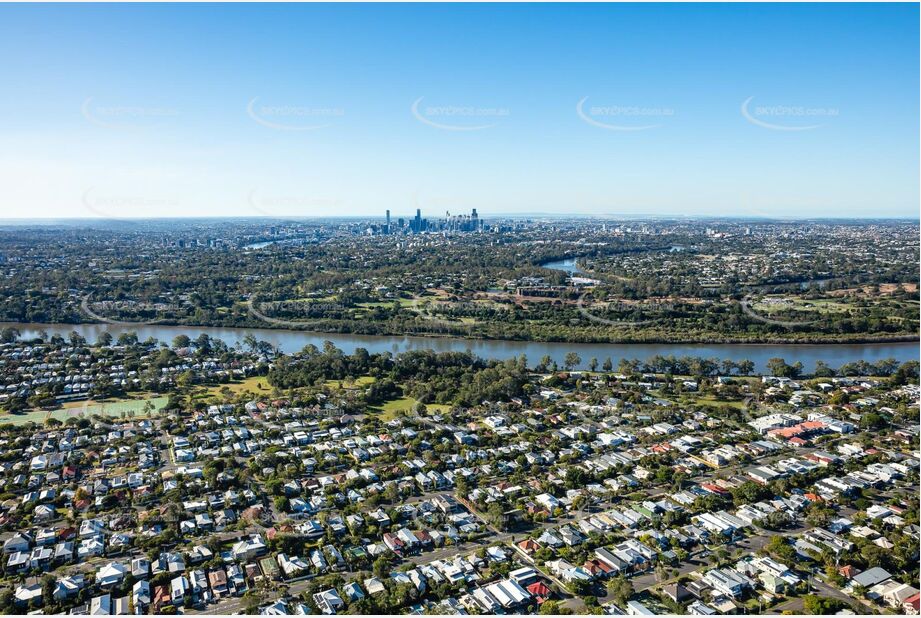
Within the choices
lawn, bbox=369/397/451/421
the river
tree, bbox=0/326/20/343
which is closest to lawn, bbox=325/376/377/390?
lawn, bbox=369/397/451/421

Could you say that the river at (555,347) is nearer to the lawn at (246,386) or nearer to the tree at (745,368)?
the tree at (745,368)

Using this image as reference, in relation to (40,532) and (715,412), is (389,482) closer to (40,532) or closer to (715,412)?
(40,532)

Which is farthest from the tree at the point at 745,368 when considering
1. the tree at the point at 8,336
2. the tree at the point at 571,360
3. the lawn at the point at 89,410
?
the tree at the point at 8,336

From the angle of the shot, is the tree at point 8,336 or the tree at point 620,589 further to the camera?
the tree at point 8,336

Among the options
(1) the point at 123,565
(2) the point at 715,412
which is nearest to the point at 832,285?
(2) the point at 715,412

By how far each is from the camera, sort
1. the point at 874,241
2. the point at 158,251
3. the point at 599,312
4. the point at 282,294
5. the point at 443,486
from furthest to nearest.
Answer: the point at 874,241
the point at 158,251
the point at 282,294
the point at 599,312
the point at 443,486

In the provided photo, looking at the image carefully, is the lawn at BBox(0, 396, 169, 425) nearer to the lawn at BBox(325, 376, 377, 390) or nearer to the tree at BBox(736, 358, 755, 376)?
the lawn at BBox(325, 376, 377, 390)

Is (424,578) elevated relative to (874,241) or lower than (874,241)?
lower

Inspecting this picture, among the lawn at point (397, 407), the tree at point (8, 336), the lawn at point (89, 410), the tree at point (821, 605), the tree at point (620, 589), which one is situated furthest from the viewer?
the tree at point (8, 336)
